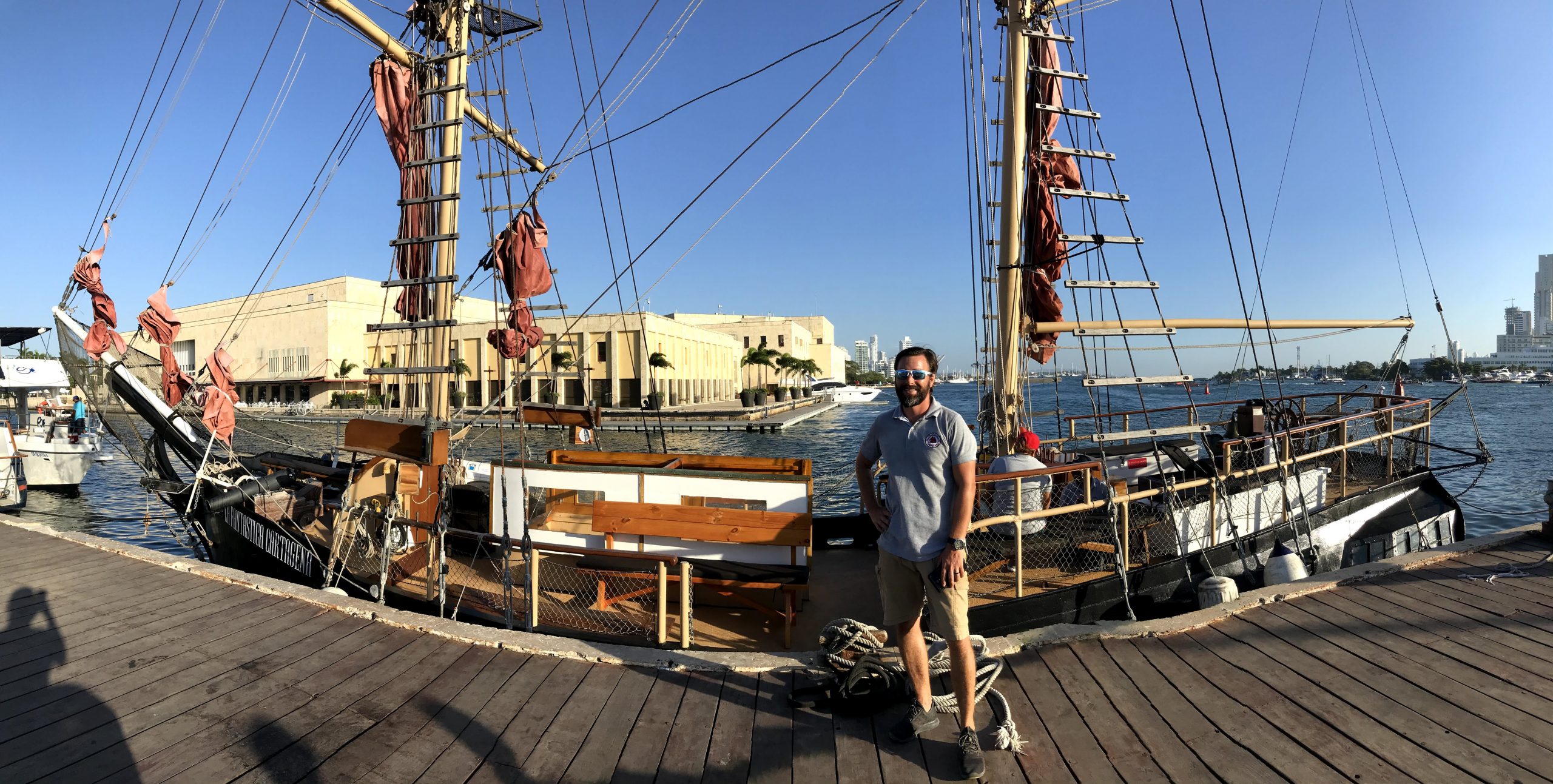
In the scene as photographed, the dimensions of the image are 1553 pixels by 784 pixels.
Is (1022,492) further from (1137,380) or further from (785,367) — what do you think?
(785,367)

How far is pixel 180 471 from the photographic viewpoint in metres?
27.4

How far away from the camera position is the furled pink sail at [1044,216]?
1017 cm

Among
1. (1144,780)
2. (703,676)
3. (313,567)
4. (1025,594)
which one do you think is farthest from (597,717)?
(313,567)

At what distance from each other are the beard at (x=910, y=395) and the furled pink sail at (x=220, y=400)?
955cm

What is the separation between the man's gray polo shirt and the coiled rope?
762 millimetres

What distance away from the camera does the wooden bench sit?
6430 millimetres

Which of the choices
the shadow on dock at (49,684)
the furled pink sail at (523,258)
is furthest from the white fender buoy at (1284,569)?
the furled pink sail at (523,258)

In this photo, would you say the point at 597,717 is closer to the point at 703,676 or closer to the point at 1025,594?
the point at 703,676

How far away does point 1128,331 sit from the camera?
9.35 metres

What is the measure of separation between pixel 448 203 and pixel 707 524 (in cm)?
808

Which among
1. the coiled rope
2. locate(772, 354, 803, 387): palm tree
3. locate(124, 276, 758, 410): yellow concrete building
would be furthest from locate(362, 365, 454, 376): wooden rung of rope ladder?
locate(772, 354, 803, 387): palm tree

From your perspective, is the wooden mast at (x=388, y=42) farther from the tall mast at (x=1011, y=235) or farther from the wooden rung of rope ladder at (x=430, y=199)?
the tall mast at (x=1011, y=235)

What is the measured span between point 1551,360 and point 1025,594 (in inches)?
8601

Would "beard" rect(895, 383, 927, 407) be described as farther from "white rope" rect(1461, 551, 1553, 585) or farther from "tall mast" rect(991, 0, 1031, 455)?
"tall mast" rect(991, 0, 1031, 455)
